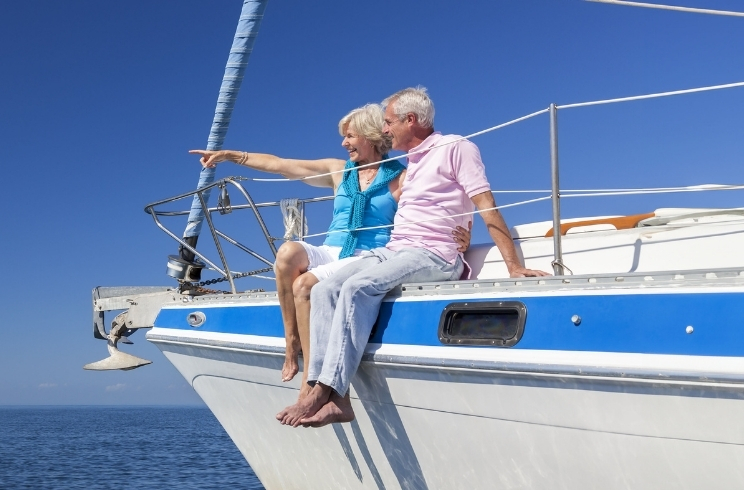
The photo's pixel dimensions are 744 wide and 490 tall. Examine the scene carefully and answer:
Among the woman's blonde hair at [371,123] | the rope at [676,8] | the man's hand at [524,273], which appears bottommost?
the man's hand at [524,273]

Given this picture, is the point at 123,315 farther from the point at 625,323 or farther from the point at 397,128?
the point at 625,323

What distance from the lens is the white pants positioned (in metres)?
4.20

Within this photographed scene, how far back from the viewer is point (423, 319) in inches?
150

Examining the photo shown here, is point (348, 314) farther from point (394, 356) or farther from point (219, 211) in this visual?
point (219, 211)

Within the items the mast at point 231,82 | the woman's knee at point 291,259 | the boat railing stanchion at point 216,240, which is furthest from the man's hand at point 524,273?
the mast at point 231,82

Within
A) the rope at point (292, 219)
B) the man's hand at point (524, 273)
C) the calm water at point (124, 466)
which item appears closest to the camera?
the man's hand at point (524, 273)

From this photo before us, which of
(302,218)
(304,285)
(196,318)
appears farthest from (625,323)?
(196,318)

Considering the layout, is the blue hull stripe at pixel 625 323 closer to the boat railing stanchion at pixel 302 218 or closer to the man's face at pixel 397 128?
the man's face at pixel 397 128

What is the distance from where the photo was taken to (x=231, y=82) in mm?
7074

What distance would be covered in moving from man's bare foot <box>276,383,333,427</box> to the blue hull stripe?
1.36 feet

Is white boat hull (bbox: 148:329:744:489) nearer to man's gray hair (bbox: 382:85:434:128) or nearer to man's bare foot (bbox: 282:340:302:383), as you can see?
man's bare foot (bbox: 282:340:302:383)

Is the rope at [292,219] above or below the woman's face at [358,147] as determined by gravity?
below

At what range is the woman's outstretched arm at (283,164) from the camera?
5168 mm

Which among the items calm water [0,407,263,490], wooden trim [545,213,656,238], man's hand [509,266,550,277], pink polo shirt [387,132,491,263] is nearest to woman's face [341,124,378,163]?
pink polo shirt [387,132,491,263]
